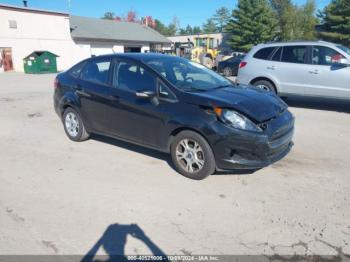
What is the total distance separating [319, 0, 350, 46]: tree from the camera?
3947 centimetres

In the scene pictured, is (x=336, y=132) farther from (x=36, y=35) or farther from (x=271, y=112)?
(x=36, y=35)

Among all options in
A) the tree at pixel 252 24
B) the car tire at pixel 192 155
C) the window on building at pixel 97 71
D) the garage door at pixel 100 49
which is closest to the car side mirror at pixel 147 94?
the car tire at pixel 192 155

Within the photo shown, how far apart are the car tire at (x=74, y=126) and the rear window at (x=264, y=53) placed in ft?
17.7

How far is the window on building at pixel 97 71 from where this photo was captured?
5.33 metres

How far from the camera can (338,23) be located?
40.6 meters

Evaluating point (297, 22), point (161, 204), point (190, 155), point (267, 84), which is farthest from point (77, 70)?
point (297, 22)

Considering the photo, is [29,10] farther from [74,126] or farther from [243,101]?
[243,101]

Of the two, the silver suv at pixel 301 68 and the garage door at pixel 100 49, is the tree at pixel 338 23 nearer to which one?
the garage door at pixel 100 49

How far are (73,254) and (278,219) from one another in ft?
6.70

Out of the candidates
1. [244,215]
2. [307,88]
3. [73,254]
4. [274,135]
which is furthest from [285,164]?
[307,88]

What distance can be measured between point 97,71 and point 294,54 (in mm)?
5423

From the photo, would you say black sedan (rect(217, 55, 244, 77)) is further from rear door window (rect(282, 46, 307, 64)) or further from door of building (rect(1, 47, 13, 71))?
door of building (rect(1, 47, 13, 71))

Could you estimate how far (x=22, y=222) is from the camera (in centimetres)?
347

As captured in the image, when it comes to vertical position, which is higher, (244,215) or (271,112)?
(271,112)
